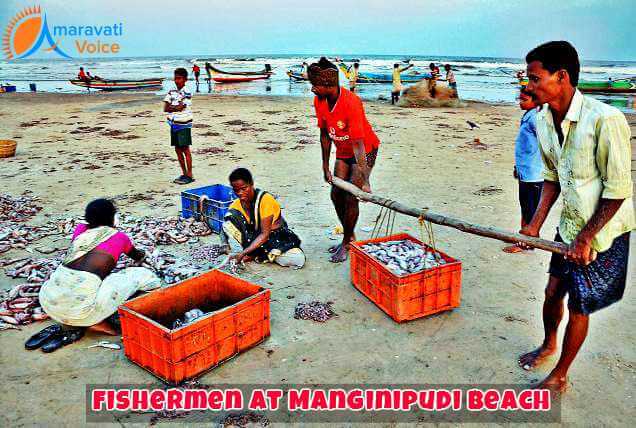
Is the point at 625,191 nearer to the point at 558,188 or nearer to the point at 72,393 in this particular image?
the point at 558,188

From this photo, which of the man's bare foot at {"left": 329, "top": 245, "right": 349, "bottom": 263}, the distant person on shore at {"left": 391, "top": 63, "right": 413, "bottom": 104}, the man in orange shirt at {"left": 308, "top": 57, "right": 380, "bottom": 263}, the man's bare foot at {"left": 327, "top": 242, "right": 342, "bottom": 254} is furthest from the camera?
the distant person on shore at {"left": 391, "top": 63, "right": 413, "bottom": 104}

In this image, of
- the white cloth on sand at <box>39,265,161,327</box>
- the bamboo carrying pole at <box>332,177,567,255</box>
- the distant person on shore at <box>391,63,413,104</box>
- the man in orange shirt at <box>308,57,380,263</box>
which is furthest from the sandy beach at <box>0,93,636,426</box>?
the distant person on shore at <box>391,63,413,104</box>

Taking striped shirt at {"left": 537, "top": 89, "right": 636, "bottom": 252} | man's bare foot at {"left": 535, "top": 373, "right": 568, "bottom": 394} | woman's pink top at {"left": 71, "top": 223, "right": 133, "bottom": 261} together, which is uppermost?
striped shirt at {"left": 537, "top": 89, "right": 636, "bottom": 252}

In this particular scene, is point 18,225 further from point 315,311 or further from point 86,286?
point 315,311

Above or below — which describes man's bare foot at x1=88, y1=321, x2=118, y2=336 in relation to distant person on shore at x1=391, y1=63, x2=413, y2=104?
below

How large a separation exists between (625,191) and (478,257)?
315cm

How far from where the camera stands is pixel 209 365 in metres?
3.54

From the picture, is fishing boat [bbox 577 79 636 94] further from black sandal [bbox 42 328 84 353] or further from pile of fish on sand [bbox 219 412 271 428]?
black sandal [bbox 42 328 84 353]

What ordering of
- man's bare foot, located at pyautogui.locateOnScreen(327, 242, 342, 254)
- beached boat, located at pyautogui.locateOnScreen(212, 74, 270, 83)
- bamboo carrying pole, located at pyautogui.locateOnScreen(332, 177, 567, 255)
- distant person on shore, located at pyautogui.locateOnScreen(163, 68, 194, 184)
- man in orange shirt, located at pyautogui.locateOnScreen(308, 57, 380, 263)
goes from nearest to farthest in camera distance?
bamboo carrying pole, located at pyautogui.locateOnScreen(332, 177, 567, 255) → man in orange shirt, located at pyautogui.locateOnScreen(308, 57, 380, 263) → man's bare foot, located at pyautogui.locateOnScreen(327, 242, 342, 254) → distant person on shore, located at pyautogui.locateOnScreen(163, 68, 194, 184) → beached boat, located at pyautogui.locateOnScreen(212, 74, 270, 83)

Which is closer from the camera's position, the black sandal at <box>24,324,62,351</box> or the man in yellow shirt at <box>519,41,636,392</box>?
the man in yellow shirt at <box>519,41,636,392</box>

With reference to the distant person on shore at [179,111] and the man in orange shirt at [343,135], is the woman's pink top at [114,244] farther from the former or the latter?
the distant person on shore at [179,111]

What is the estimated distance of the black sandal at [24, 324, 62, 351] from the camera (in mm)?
3844

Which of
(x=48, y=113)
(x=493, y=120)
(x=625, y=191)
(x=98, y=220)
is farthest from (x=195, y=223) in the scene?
(x=48, y=113)

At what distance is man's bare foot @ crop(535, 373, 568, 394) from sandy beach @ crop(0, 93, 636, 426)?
0.30 ft
